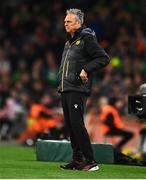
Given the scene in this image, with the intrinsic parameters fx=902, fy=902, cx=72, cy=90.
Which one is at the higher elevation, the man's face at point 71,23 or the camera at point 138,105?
the man's face at point 71,23

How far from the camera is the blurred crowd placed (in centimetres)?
2423

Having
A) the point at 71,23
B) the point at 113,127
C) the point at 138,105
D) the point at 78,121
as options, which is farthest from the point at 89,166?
the point at 113,127

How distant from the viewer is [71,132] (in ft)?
40.9

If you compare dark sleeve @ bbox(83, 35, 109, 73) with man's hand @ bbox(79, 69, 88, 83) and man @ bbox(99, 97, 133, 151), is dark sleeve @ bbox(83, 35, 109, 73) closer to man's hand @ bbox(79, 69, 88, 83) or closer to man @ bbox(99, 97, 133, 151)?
man's hand @ bbox(79, 69, 88, 83)

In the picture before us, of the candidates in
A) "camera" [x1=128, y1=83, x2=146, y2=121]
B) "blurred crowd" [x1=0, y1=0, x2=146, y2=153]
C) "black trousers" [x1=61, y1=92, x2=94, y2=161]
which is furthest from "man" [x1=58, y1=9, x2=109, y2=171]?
"blurred crowd" [x1=0, y1=0, x2=146, y2=153]

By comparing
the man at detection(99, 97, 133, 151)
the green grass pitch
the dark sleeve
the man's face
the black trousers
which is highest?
the man's face

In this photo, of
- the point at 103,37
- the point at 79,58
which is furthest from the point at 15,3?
the point at 79,58

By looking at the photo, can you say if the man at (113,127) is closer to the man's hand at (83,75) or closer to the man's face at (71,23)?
the man's face at (71,23)

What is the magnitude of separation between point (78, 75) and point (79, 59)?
23cm

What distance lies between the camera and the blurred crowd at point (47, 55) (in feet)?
79.5

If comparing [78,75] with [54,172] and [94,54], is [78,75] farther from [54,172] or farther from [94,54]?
[54,172]

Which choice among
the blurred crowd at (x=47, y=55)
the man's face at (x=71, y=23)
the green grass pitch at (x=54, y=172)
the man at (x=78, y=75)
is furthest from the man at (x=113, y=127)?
the man's face at (x=71, y=23)

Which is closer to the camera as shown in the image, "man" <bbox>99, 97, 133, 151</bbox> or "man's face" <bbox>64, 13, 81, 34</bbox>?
"man's face" <bbox>64, 13, 81, 34</bbox>

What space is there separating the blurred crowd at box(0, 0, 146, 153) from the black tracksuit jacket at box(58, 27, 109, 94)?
34.0 feet
